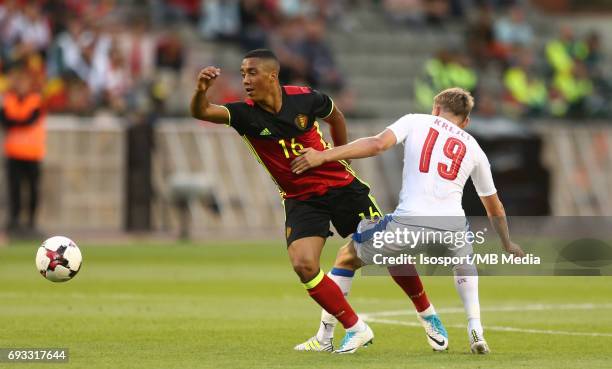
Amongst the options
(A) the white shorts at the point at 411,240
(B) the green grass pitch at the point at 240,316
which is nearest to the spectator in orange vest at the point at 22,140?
(B) the green grass pitch at the point at 240,316

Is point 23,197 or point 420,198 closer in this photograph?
point 420,198

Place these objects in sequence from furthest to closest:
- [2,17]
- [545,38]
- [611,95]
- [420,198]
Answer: [545,38] < [611,95] < [2,17] < [420,198]

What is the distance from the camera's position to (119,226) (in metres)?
23.6

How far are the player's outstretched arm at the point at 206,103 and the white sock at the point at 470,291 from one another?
1951 millimetres

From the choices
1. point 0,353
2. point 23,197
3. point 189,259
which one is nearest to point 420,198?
point 0,353

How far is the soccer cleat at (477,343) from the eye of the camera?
9766 mm

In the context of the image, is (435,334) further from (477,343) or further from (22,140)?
(22,140)

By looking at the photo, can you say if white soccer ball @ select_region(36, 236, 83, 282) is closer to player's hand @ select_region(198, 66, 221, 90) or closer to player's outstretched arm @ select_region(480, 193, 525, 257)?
player's hand @ select_region(198, 66, 221, 90)

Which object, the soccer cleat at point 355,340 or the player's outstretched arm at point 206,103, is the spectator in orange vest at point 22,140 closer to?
the player's outstretched arm at point 206,103

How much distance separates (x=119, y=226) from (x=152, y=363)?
1459 centimetres

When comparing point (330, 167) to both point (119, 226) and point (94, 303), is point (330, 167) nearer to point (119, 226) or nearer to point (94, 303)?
point (94, 303)

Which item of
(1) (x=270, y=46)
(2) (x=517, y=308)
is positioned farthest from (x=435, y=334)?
(1) (x=270, y=46)

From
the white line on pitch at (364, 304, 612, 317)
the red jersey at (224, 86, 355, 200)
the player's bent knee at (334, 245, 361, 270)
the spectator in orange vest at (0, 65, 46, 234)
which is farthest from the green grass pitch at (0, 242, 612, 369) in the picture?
the spectator in orange vest at (0, 65, 46, 234)

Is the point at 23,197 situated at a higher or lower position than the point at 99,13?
lower
